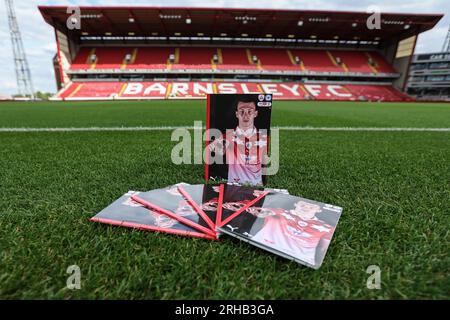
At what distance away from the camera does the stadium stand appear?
1917 centimetres

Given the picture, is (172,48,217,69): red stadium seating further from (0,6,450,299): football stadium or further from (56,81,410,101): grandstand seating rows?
(0,6,450,299): football stadium

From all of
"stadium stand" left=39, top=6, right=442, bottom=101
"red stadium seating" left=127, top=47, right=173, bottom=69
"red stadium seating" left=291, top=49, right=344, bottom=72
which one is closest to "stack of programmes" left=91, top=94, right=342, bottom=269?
"stadium stand" left=39, top=6, right=442, bottom=101

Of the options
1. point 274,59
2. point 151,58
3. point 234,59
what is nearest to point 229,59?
point 234,59

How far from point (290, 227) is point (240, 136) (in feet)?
2.16

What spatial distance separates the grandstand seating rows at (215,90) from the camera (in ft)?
65.4

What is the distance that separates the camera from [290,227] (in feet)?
2.88

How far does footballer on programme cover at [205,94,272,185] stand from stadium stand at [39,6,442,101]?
1973 cm

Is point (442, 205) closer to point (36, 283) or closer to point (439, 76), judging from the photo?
point (36, 283)

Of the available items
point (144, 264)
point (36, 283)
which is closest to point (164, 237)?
point (144, 264)

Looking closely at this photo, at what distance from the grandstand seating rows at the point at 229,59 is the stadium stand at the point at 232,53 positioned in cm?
10

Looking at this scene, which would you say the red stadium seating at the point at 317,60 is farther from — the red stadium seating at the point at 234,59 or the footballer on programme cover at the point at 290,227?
the footballer on programme cover at the point at 290,227

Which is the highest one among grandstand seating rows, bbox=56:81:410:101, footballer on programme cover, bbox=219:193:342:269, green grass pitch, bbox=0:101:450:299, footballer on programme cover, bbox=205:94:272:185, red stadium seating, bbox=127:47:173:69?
red stadium seating, bbox=127:47:173:69

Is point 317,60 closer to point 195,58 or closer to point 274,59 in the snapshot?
point 274,59

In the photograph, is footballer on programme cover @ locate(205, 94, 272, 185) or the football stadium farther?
footballer on programme cover @ locate(205, 94, 272, 185)
